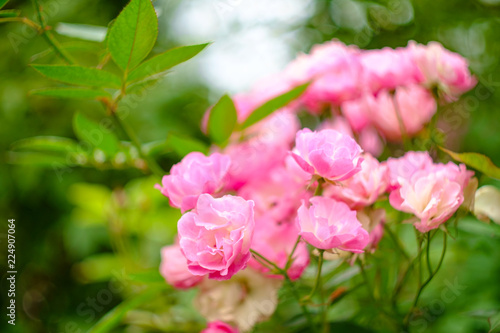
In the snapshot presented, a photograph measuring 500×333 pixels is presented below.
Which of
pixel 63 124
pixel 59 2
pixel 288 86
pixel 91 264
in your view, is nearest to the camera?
pixel 288 86

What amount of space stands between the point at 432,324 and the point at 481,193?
0.89 feet

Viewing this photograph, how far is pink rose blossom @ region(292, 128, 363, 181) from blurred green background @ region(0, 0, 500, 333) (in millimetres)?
244

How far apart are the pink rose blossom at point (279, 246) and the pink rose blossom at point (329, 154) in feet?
0.31

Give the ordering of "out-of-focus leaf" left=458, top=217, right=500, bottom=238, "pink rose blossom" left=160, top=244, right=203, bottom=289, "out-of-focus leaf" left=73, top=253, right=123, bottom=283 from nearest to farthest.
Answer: "pink rose blossom" left=160, top=244, right=203, bottom=289
"out-of-focus leaf" left=458, top=217, right=500, bottom=238
"out-of-focus leaf" left=73, top=253, right=123, bottom=283

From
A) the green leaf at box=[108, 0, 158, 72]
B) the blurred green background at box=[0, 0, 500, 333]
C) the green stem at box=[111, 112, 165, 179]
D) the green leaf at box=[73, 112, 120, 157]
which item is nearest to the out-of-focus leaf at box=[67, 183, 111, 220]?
the blurred green background at box=[0, 0, 500, 333]

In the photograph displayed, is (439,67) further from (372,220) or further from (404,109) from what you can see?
(372,220)

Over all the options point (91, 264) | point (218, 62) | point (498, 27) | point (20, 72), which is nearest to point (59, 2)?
point (20, 72)

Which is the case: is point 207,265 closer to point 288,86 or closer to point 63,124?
point 288,86

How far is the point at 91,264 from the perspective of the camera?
110 centimetres

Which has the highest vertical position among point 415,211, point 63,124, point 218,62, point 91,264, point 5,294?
point 415,211

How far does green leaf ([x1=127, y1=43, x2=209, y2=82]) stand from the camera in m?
0.38

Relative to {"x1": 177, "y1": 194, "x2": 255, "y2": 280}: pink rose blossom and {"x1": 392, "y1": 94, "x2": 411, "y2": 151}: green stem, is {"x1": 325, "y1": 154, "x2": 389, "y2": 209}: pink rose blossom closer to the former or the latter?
{"x1": 177, "y1": 194, "x2": 255, "y2": 280}: pink rose blossom

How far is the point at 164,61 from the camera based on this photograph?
39 cm

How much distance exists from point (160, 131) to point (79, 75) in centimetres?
86
